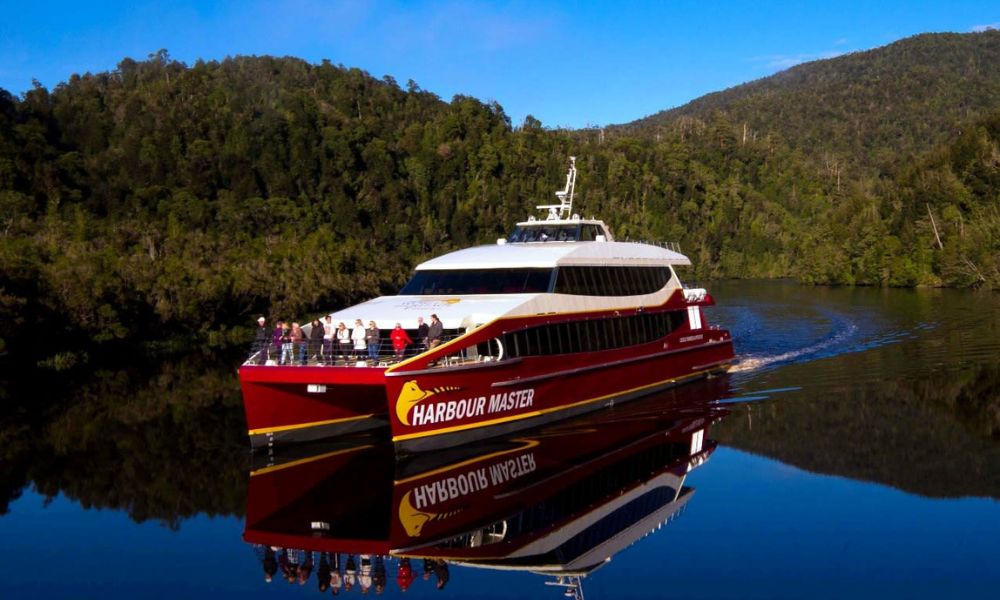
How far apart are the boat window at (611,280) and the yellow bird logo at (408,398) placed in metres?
5.18

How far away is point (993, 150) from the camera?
277 feet

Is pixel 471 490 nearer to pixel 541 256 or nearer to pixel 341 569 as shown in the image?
pixel 341 569

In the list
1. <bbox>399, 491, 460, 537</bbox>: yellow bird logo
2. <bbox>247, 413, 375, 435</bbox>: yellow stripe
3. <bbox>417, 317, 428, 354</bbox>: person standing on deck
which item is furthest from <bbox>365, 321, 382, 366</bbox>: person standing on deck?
<bbox>399, 491, 460, 537</bbox>: yellow bird logo

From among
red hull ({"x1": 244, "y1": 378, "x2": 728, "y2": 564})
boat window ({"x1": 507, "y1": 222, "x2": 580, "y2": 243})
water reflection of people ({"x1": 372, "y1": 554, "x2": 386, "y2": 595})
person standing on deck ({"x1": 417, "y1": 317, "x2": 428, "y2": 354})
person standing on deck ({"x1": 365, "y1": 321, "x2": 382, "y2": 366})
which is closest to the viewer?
water reflection of people ({"x1": 372, "y1": 554, "x2": 386, "y2": 595})

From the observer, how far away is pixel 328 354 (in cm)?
1973

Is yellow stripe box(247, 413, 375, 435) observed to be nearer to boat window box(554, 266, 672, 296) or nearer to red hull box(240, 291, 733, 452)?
red hull box(240, 291, 733, 452)

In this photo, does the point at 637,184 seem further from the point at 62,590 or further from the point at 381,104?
the point at 62,590

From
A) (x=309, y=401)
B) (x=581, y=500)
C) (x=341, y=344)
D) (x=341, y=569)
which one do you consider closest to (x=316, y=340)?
(x=341, y=344)

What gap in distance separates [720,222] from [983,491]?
11342 cm

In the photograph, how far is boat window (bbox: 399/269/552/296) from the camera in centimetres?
2244

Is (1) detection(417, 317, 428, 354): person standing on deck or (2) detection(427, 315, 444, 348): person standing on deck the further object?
(1) detection(417, 317, 428, 354): person standing on deck

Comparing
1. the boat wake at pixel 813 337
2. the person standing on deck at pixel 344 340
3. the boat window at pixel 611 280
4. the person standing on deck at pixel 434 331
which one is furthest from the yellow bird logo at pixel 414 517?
the boat wake at pixel 813 337

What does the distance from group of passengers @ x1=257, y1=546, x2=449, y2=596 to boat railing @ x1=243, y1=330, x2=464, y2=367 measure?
490 cm

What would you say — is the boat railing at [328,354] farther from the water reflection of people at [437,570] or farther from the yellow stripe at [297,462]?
the water reflection of people at [437,570]
